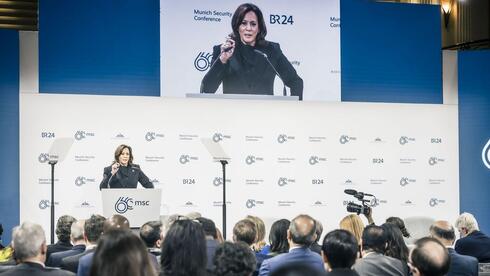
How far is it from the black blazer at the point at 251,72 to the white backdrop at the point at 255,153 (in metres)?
0.21

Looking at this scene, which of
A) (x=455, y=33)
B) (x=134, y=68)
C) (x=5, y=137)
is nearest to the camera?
(x=5, y=137)

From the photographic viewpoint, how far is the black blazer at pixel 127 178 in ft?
27.7

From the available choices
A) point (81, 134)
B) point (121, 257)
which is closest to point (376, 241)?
point (121, 257)

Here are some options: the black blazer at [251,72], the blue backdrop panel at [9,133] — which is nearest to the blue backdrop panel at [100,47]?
the blue backdrop panel at [9,133]

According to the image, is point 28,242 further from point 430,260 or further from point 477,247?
point 477,247

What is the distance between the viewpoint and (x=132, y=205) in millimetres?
7004

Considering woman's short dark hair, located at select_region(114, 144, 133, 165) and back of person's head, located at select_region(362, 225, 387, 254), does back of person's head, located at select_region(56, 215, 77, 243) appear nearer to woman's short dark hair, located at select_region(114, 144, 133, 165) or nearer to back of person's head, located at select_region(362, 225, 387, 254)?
back of person's head, located at select_region(362, 225, 387, 254)

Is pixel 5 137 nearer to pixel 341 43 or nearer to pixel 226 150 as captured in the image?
pixel 226 150

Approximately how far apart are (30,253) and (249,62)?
6.68 metres

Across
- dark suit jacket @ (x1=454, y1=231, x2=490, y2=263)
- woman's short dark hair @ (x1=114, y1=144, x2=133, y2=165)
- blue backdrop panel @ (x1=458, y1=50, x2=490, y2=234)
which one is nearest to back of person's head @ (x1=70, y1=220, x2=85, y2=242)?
dark suit jacket @ (x1=454, y1=231, x2=490, y2=263)

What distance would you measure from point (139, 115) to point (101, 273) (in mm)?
6842

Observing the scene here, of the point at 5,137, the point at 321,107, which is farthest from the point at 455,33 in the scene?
the point at 5,137

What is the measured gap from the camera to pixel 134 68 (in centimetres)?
941

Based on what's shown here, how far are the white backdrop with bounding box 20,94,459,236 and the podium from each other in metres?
1.98
